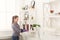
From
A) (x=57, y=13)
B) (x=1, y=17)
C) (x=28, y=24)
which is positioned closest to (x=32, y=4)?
(x=28, y=24)

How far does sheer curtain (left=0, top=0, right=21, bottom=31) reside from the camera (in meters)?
5.36

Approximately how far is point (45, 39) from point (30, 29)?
24.7 inches

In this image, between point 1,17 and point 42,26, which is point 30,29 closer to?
point 42,26

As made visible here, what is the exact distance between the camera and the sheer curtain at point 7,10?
5.36 m

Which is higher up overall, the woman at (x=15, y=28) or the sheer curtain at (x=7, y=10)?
the sheer curtain at (x=7, y=10)

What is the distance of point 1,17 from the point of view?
5375 mm

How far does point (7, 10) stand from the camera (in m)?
5.37

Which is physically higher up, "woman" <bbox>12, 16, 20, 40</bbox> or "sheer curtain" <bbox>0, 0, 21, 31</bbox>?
"sheer curtain" <bbox>0, 0, 21, 31</bbox>

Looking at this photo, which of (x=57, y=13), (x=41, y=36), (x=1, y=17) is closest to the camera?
(x=57, y=13)

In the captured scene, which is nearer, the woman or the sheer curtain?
the woman

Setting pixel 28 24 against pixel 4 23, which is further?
pixel 4 23

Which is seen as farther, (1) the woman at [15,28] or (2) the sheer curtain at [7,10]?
(2) the sheer curtain at [7,10]

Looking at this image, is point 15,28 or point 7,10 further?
point 7,10

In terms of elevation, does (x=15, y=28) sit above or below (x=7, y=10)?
below
